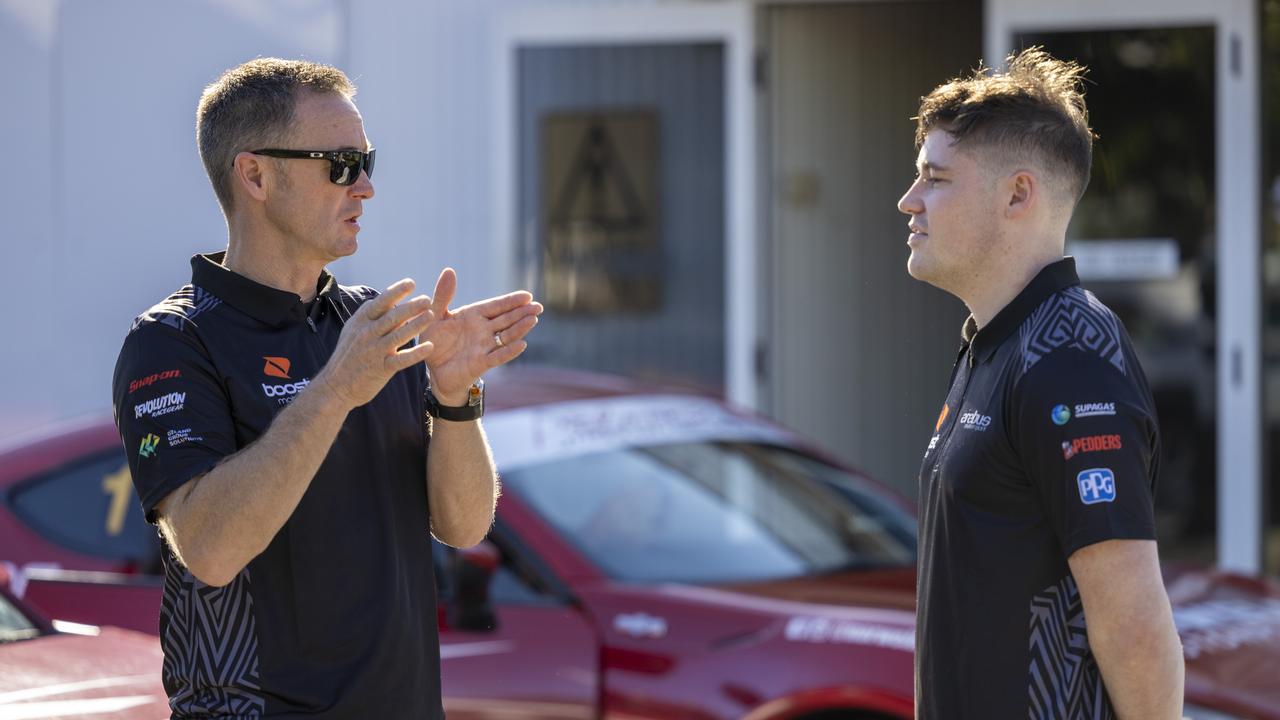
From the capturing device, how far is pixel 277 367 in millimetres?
2418

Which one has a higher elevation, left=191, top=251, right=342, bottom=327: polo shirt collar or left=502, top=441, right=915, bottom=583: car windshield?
left=191, top=251, right=342, bottom=327: polo shirt collar

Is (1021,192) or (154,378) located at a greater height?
(1021,192)

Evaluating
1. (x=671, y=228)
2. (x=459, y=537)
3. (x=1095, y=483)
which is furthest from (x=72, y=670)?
(x=671, y=228)

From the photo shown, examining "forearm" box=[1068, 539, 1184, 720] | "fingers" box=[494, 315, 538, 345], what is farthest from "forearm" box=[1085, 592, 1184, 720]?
"fingers" box=[494, 315, 538, 345]

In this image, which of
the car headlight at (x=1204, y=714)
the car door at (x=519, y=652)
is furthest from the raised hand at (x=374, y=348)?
the car headlight at (x=1204, y=714)

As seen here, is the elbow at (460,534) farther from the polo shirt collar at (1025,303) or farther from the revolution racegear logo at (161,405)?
the polo shirt collar at (1025,303)

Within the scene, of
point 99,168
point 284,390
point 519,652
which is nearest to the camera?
point 284,390

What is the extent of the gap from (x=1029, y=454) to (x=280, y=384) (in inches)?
43.0

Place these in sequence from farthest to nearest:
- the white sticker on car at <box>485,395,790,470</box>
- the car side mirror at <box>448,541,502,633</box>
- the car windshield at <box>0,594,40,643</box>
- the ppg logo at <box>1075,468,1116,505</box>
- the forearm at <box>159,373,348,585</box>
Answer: the white sticker on car at <box>485,395,790,470</box>
the car side mirror at <box>448,541,502,633</box>
the car windshield at <box>0,594,40,643</box>
the forearm at <box>159,373,348,585</box>
the ppg logo at <box>1075,468,1116,505</box>

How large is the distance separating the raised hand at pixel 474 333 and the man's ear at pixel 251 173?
13.1 inches

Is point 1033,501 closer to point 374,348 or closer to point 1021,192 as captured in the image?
point 1021,192

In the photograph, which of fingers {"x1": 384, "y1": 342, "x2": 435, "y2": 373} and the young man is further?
fingers {"x1": 384, "y1": 342, "x2": 435, "y2": 373}

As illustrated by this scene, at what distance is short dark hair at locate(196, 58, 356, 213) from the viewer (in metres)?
2.47

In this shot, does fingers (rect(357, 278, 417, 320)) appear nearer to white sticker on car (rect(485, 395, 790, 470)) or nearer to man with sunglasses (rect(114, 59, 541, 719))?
man with sunglasses (rect(114, 59, 541, 719))
